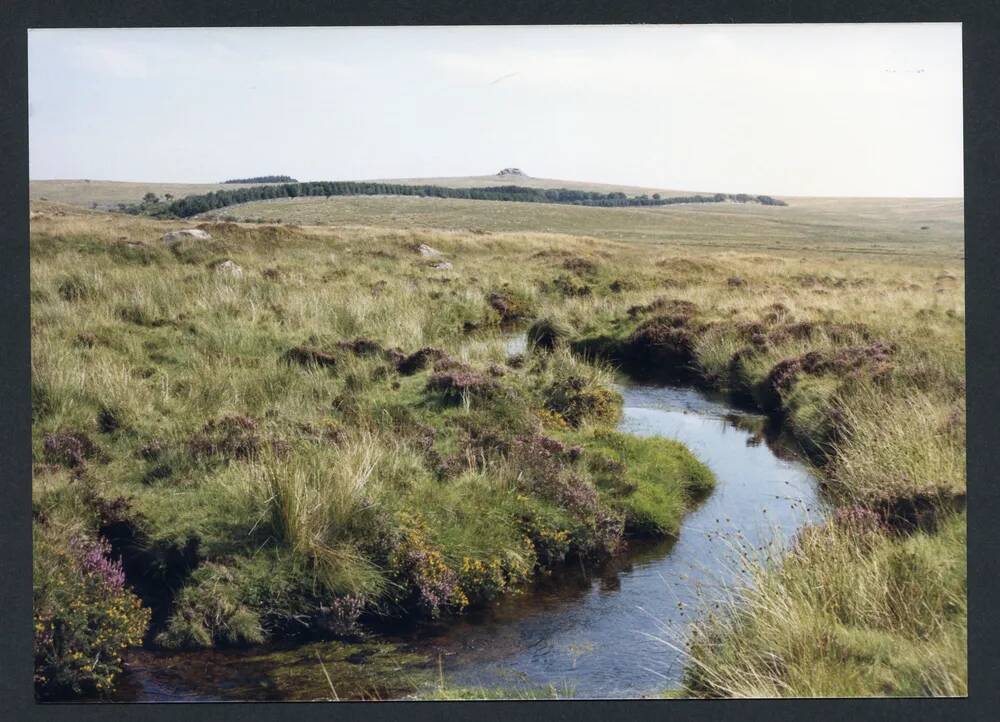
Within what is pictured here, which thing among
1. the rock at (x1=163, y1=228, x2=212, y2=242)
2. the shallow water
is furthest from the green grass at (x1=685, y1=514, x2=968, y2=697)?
the rock at (x1=163, y1=228, x2=212, y2=242)

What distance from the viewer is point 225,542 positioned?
762cm

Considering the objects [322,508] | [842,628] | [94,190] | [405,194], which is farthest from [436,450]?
[405,194]

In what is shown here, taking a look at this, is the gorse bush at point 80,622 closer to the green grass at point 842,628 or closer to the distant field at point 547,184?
the green grass at point 842,628

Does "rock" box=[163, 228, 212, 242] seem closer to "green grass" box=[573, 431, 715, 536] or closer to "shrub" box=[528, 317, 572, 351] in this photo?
"shrub" box=[528, 317, 572, 351]

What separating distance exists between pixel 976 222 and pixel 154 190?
10992 mm

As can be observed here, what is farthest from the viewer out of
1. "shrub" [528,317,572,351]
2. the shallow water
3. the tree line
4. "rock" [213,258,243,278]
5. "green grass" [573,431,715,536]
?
"shrub" [528,317,572,351]

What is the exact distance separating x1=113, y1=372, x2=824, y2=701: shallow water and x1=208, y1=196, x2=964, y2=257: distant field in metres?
3.38

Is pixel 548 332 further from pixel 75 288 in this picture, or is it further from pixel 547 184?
pixel 75 288

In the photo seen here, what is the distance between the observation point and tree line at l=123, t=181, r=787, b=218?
12.1 m

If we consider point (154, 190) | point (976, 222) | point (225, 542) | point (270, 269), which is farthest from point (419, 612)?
point (270, 269)

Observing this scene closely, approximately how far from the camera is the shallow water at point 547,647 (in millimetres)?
6773

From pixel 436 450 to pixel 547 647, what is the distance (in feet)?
9.26

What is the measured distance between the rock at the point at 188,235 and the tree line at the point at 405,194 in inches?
14.7

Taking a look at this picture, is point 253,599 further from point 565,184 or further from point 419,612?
point 565,184
